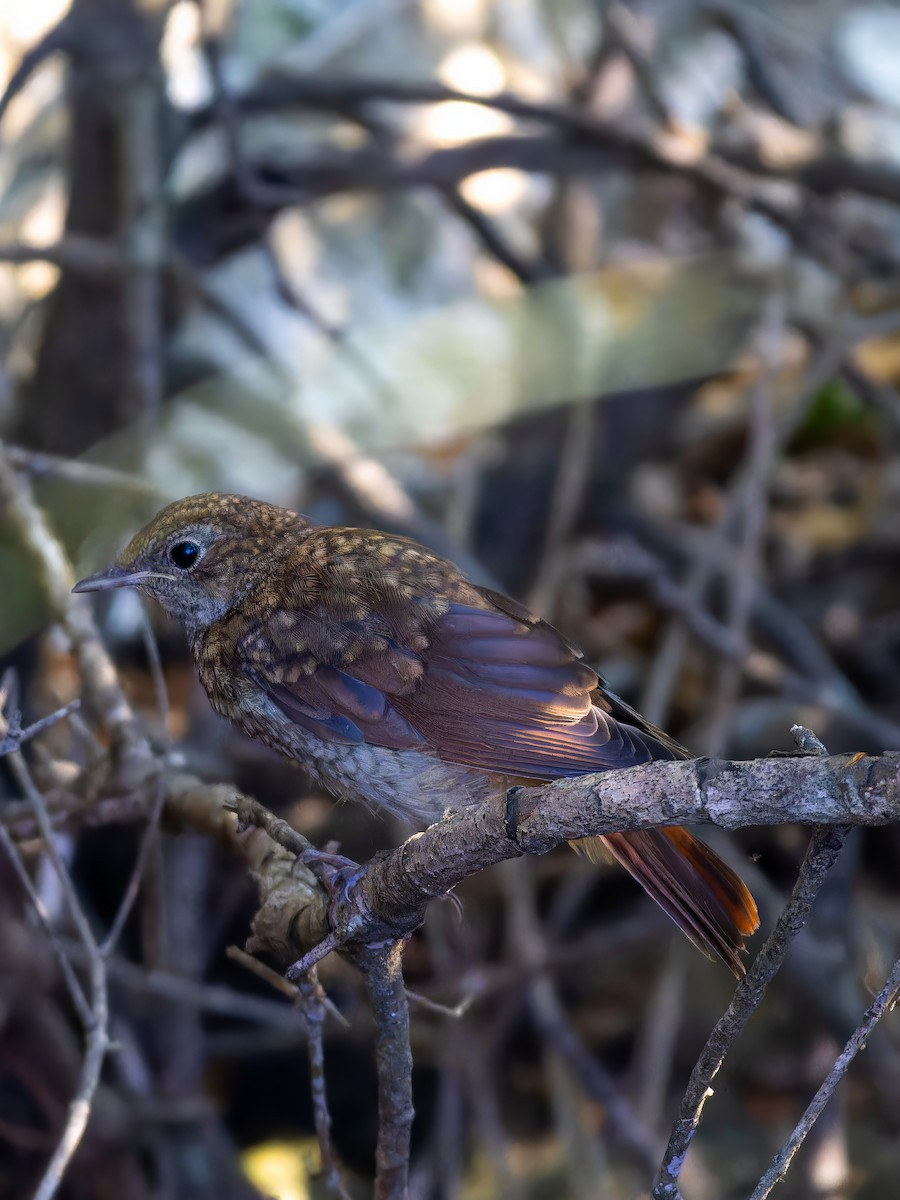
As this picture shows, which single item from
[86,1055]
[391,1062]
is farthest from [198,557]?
[391,1062]

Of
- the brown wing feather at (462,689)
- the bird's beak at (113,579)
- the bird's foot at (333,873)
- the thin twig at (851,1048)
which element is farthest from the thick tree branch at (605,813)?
the bird's beak at (113,579)

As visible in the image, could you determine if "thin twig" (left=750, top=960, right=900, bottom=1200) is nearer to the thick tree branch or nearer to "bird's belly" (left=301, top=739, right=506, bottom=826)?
the thick tree branch

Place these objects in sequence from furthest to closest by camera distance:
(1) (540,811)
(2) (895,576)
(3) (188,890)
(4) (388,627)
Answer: (2) (895,576) < (3) (188,890) < (4) (388,627) < (1) (540,811)

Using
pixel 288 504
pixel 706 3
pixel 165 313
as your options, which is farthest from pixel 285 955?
pixel 706 3

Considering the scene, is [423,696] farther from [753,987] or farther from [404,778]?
[753,987]

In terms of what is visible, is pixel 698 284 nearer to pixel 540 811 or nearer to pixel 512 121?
pixel 512 121

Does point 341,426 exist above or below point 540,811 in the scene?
above

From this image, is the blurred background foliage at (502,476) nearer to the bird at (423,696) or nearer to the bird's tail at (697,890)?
the bird at (423,696)
